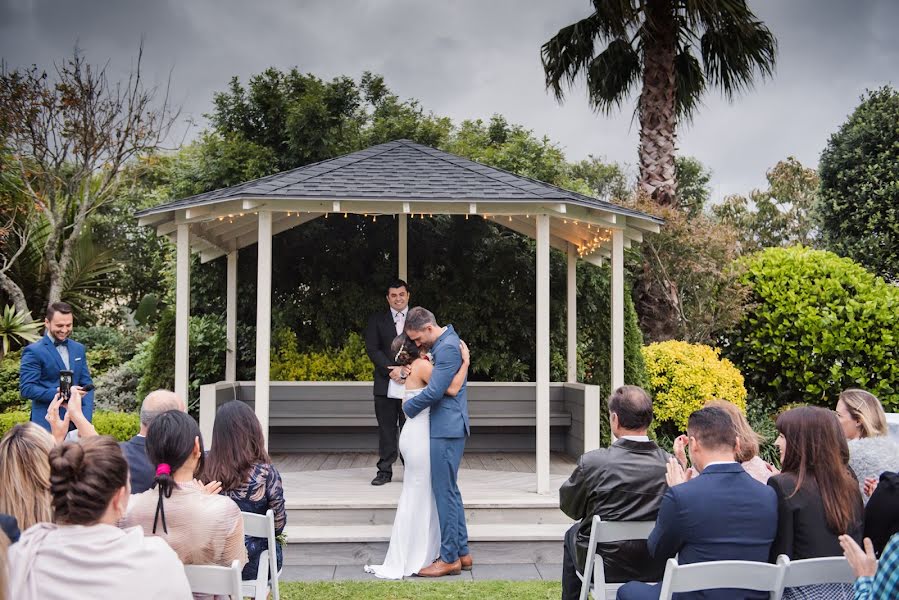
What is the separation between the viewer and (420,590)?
4.95 metres

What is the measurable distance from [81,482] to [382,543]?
4.25 metres

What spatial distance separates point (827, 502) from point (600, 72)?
918 centimetres

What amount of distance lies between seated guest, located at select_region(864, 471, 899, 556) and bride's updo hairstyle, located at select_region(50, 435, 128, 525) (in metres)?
2.54

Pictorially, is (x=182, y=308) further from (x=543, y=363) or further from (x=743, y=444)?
(x=743, y=444)

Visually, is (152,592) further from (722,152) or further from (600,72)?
(722,152)

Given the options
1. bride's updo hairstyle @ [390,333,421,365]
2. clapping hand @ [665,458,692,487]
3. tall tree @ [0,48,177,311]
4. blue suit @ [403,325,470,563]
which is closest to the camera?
clapping hand @ [665,458,692,487]

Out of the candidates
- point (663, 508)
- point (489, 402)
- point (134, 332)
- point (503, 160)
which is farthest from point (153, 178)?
point (663, 508)

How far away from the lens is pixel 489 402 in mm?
9141

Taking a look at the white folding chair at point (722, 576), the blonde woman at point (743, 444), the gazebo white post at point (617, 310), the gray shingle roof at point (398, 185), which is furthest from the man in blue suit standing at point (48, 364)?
the white folding chair at point (722, 576)

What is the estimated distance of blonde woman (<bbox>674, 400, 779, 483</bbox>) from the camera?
11.2 feet

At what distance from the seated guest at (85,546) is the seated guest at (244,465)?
4.23ft

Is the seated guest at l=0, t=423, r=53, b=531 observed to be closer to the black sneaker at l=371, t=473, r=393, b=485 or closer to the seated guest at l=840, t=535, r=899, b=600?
the seated guest at l=840, t=535, r=899, b=600

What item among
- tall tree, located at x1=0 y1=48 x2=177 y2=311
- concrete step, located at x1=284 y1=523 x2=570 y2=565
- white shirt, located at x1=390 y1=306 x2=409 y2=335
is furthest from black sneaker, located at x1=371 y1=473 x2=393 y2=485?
tall tree, located at x1=0 y1=48 x2=177 y2=311

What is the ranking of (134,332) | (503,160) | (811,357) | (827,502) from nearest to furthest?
(827,502), (811,357), (503,160), (134,332)
